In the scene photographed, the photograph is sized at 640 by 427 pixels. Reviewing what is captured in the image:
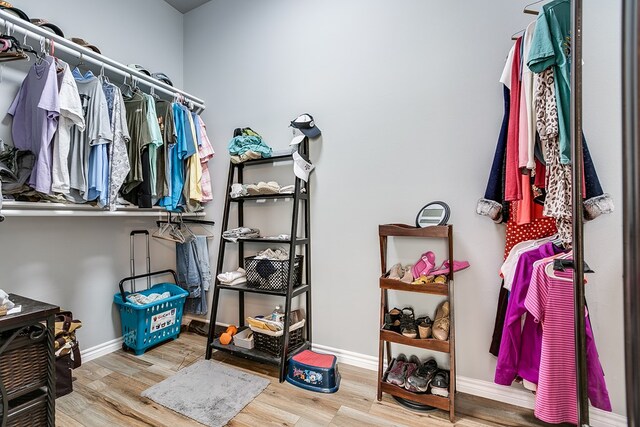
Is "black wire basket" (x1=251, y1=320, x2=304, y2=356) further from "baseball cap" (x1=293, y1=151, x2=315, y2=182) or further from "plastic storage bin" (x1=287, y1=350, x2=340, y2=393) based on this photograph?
"baseball cap" (x1=293, y1=151, x2=315, y2=182)

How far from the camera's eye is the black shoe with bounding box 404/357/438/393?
62.4 inches

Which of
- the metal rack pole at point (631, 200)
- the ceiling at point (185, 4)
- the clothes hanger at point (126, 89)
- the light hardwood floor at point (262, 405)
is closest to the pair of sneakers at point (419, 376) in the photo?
the light hardwood floor at point (262, 405)

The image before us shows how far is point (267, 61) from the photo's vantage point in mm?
2477

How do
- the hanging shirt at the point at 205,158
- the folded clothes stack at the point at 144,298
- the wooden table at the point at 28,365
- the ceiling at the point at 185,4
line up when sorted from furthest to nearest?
the ceiling at the point at 185,4, the hanging shirt at the point at 205,158, the folded clothes stack at the point at 144,298, the wooden table at the point at 28,365

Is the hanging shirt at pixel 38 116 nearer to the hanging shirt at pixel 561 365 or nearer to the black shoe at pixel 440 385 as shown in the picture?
the black shoe at pixel 440 385

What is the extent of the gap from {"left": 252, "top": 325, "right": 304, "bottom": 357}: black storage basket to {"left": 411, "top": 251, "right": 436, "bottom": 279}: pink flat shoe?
0.93m

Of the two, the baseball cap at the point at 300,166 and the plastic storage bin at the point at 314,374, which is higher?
the baseball cap at the point at 300,166

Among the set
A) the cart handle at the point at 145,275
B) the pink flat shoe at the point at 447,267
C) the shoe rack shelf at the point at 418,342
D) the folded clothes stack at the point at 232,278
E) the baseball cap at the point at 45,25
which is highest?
the baseball cap at the point at 45,25

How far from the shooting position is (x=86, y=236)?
2.15m

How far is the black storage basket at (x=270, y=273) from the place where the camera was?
2.04 metres

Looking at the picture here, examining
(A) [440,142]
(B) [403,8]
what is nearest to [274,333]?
(A) [440,142]

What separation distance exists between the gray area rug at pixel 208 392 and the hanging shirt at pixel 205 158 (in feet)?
4.28

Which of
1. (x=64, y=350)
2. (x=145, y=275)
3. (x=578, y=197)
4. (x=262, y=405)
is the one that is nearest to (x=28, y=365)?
(x=64, y=350)

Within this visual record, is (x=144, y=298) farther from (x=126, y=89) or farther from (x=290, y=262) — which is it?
(x=126, y=89)
